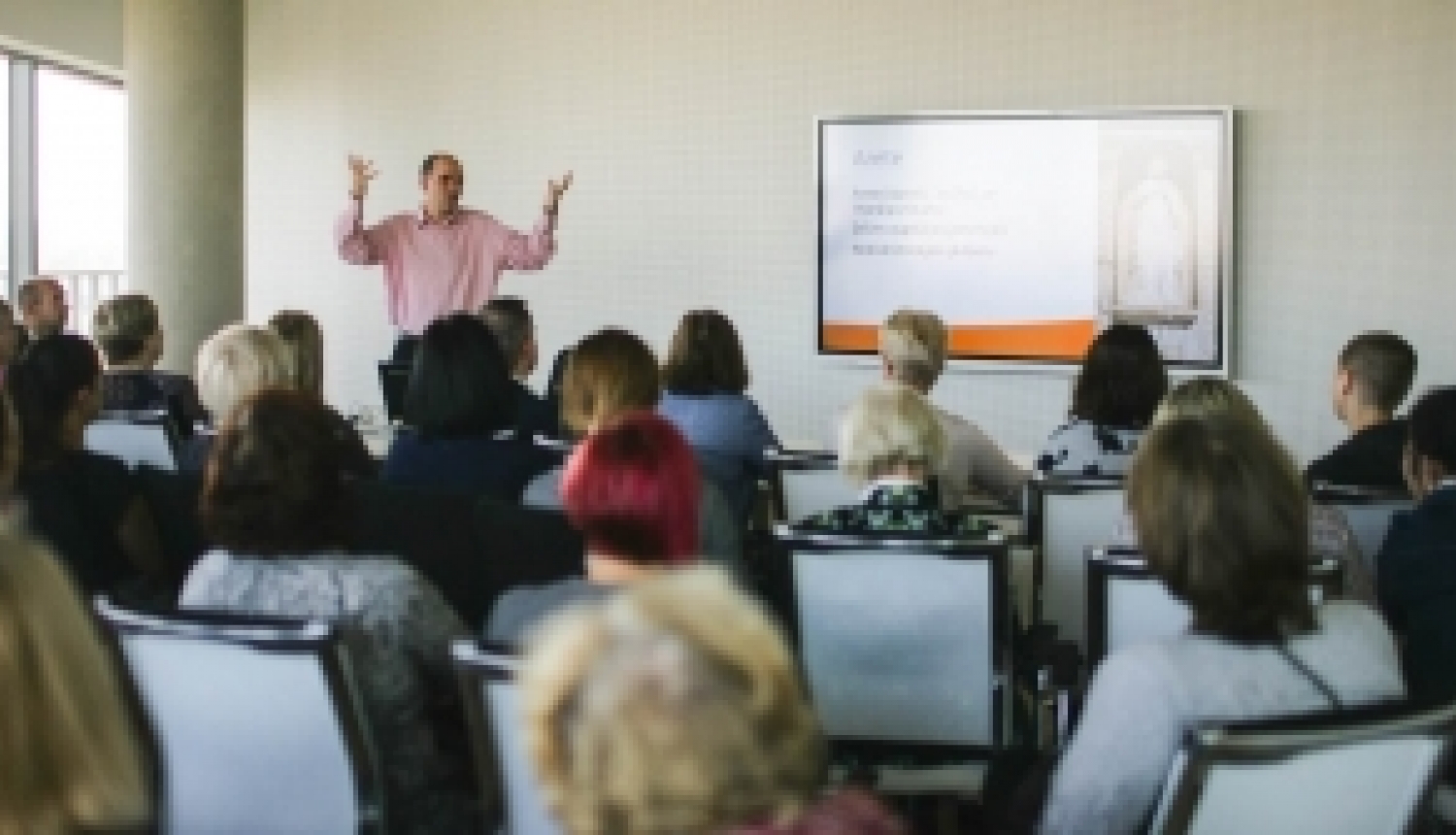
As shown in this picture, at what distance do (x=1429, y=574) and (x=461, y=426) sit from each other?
217 cm

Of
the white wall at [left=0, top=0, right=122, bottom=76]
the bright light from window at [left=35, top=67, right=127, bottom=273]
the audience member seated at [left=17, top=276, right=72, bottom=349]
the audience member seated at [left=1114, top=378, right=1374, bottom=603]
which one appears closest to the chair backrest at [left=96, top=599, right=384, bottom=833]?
the audience member seated at [left=1114, top=378, right=1374, bottom=603]

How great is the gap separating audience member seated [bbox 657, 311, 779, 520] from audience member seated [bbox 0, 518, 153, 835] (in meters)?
3.62

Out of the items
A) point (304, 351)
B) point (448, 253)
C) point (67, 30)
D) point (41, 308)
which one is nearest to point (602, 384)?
point (304, 351)

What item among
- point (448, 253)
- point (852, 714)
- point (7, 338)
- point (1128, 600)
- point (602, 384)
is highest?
point (448, 253)

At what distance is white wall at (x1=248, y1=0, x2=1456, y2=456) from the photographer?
7.60 meters

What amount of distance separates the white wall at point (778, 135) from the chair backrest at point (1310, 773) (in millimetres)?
5634

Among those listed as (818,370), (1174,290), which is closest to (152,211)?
(818,370)

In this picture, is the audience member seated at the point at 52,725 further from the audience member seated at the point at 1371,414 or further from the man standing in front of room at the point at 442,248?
the man standing in front of room at the point at 442,248


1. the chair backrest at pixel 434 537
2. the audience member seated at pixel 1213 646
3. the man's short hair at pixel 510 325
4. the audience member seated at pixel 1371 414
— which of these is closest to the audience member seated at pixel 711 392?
the man's short hair at pixel 510 325

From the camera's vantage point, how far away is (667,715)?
137 cm

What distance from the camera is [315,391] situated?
16.6 ft

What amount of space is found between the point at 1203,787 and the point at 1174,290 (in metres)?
5.91

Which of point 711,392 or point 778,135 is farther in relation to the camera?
point 778,135

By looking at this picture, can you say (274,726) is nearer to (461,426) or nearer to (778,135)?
(461,426)
